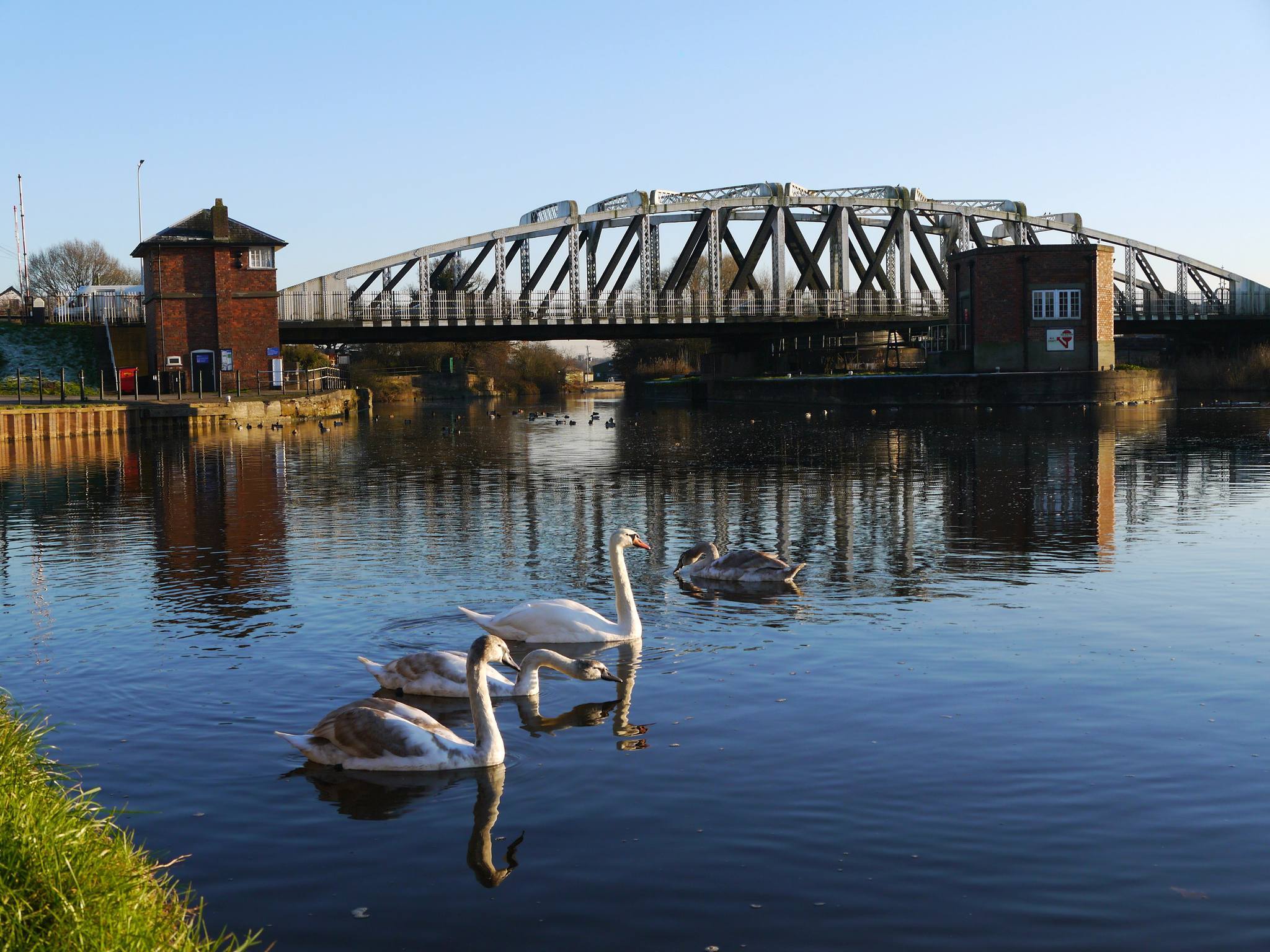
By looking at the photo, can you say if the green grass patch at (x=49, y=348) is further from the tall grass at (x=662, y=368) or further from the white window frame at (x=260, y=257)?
the tall grass at (x=662, y=368)

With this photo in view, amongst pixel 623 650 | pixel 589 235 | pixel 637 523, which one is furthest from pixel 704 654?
pixel 589 235

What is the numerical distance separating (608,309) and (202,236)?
28.8m

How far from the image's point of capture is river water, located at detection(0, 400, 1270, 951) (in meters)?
5.89

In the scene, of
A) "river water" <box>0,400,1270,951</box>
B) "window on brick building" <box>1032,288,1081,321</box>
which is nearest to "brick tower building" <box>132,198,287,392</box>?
"window on brick building" <box>1032,288,1081,321</box>

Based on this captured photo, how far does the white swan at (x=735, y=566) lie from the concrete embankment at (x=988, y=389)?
46.0 meters

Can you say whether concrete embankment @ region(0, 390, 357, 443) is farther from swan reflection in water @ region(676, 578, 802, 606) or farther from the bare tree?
the bare tree

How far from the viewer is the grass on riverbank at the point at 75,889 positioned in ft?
14.9

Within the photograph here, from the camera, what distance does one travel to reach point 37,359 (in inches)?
2729

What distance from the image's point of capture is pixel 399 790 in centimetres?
755

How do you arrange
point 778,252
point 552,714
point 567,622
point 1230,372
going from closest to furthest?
1. point 552,714
2. point 567,622
3. point 1230,372
4. point 778,252

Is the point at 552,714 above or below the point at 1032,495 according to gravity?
below

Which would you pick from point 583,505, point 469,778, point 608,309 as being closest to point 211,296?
point 608,309

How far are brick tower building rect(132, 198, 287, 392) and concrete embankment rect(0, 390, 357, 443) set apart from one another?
615 centimetres

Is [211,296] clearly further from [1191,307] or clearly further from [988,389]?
[1191,307]
